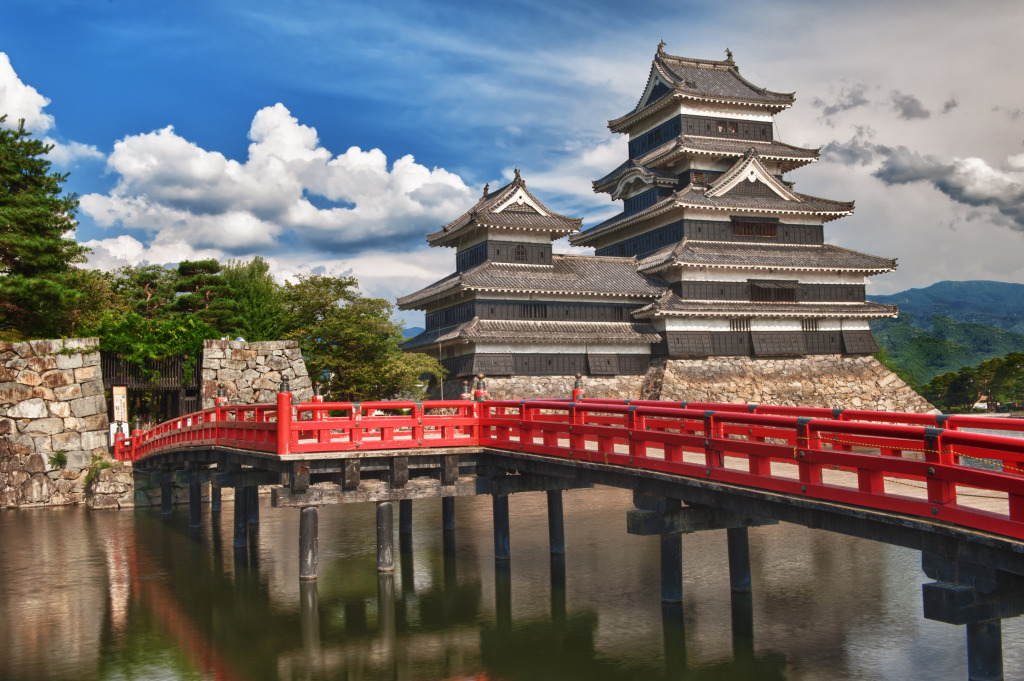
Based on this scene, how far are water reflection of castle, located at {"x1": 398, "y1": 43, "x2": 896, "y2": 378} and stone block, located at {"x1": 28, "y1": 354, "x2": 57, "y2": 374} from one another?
19.0 meters

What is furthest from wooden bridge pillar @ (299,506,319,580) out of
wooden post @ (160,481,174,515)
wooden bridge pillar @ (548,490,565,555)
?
wooden post @ (160,481,174,515)

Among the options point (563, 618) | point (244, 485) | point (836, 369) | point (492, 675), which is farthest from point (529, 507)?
point (836, 369)

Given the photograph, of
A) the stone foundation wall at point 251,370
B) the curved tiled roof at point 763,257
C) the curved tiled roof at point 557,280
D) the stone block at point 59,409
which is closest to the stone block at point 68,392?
the stone block at point 59,409

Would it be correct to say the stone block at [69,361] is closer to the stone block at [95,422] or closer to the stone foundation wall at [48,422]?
the stone foundation wall at [48,422]

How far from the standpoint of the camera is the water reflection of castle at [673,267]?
151 feet

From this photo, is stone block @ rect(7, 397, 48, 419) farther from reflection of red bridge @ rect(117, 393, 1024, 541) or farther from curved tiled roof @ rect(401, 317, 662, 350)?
curved tiled roof @ rect(401, 317, 662, 350)

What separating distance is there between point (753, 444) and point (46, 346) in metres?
33.9

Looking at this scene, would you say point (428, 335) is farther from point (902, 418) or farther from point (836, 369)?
point (902, 418)

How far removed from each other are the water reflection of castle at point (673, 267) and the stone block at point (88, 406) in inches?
682

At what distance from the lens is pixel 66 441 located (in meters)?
35.6

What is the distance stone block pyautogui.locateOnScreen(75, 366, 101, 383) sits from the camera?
36.3 meters

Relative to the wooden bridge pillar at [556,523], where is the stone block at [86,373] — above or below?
above

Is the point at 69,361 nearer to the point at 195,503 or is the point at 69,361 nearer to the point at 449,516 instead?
the point at 195,503

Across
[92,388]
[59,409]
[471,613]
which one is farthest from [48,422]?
[471,613]
